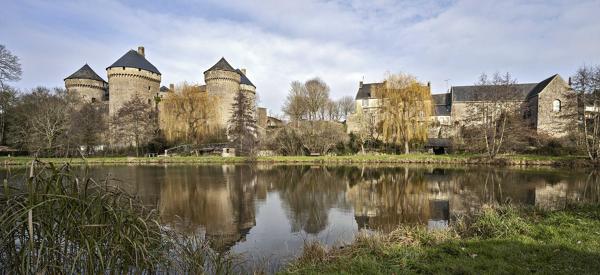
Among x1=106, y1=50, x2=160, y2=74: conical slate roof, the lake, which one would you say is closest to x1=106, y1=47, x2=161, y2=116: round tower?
x1=106, y1=50, x2=160, y2=74: conical slate roof

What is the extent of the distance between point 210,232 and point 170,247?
3431 millimetres

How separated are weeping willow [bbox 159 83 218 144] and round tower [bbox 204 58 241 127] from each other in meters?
5.16

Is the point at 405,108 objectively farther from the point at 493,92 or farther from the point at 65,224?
the point at 65,224

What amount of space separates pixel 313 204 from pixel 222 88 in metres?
33.3

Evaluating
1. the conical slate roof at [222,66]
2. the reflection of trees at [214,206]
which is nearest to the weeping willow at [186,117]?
the conical slate roof at [222,66]

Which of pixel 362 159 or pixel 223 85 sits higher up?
pixel 223 85

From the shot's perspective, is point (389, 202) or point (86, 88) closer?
point (389, 202)

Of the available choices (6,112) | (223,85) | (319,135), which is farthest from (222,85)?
(6,112)

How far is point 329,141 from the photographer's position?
33.2m

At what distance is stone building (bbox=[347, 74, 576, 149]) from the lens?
99.3ft

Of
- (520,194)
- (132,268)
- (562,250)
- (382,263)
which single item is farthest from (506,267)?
(520,194)

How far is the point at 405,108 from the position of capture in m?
30.5

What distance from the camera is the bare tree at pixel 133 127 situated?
1362 inches

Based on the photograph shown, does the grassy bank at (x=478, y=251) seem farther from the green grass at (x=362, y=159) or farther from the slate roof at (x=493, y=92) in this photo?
the slate roof at (x=493, y=92)
